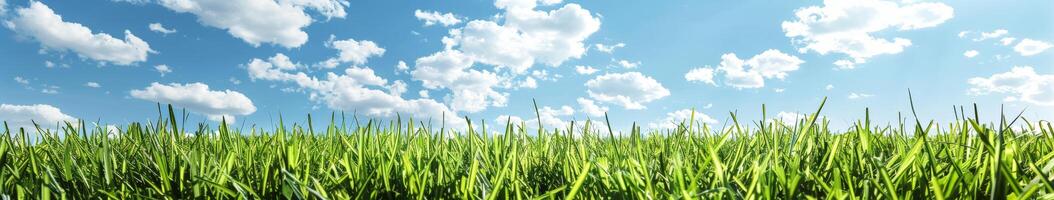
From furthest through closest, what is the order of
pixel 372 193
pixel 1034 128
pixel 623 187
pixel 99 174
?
pixel 1034 128
pixel 99 174
pixel 372 193
pixel 623 187

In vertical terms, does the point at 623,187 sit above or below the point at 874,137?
below

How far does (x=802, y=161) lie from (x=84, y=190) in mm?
1833

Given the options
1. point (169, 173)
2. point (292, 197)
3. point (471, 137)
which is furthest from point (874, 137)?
point (169, 173)

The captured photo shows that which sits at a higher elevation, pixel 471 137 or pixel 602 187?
pixel 471 137

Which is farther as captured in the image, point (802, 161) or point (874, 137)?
point (874, 137)

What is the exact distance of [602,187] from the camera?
1.65m

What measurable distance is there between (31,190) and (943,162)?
7.40 ft

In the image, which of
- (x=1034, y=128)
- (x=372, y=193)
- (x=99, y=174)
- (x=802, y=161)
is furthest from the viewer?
(x=1034, y=128)

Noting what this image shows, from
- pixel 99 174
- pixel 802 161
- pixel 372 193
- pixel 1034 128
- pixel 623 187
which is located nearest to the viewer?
pixel 623 187

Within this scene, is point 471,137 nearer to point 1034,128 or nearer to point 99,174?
point 99,174

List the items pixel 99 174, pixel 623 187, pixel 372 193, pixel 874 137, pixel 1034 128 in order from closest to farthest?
pixel 623 187
pixel 372 193
pixel 99 174
pixel 1034 128
pixel 874 137

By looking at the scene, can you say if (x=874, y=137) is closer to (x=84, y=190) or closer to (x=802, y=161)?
(x=802, y=161)

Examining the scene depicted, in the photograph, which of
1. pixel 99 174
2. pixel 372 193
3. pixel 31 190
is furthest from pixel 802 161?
pixel 31 190

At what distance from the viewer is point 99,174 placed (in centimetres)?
180
